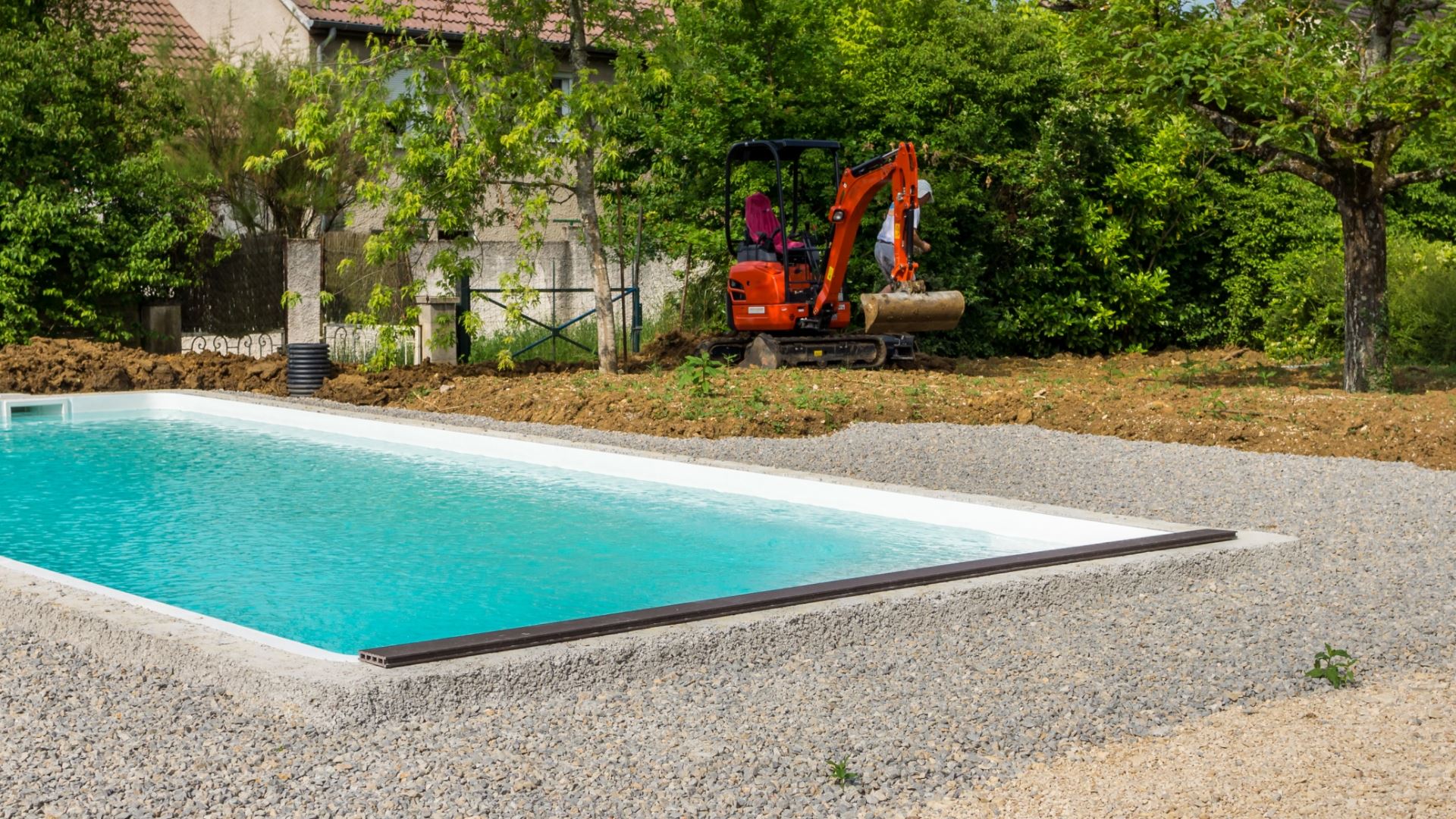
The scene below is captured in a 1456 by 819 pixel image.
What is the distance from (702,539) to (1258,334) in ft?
47.3

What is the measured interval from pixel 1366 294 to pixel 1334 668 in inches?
381

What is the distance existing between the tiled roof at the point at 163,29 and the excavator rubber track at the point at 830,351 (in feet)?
43.8

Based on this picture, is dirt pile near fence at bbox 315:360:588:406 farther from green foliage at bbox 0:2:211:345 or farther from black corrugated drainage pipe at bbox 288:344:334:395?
green foliage at bbox 0:2:211:345

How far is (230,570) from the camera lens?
27.2 feet

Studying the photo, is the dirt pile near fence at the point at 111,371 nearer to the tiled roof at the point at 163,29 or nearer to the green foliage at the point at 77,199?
the green foliage at the point at 77,199

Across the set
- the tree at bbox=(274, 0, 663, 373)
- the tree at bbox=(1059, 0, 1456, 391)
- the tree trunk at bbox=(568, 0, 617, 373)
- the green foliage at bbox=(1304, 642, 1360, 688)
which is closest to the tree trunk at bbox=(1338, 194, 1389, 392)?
the tree at bbox=(1059, 0, 1456, 391)

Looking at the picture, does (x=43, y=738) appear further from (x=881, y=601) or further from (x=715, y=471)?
(x=715, y=471)

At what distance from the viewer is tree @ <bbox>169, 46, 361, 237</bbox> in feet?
74.5

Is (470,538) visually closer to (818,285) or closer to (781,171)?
(818,285)

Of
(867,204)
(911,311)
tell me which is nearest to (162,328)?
(867,204)

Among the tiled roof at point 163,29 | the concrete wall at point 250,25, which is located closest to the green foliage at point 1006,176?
the concrete wall at point 250,25

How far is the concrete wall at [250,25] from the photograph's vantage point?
25.3m

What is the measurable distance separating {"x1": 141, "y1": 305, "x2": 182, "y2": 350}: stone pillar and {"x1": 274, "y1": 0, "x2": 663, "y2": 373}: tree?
16.0 ft

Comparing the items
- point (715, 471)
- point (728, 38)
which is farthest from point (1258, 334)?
point (715, 471)
